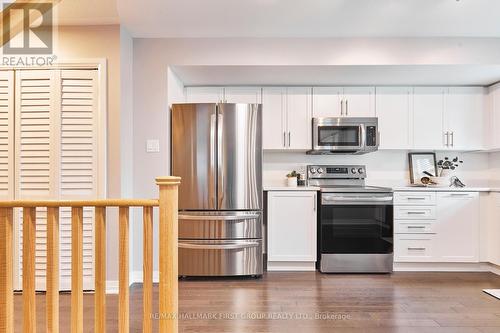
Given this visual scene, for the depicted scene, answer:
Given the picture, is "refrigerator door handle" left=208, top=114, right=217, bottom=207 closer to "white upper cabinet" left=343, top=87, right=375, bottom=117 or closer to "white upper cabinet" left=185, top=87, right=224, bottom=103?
"white upper cabinet" left=185, top=87, right=224, bottom=103

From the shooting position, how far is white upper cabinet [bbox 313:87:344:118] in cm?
383

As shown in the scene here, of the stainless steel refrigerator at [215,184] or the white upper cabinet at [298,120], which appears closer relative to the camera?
the stainless steel refrigerator at [215,184]

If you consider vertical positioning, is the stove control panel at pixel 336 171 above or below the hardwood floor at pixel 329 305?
above

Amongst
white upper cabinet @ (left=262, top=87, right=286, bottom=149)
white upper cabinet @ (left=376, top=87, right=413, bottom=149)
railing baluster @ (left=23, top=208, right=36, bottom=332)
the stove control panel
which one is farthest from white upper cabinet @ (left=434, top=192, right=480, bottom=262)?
railing baluster @ (left=23, top=208, right=36, bottom=332)

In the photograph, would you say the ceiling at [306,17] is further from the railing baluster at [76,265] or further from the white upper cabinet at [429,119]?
the railing baluster at [76,265]

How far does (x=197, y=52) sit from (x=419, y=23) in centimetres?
201

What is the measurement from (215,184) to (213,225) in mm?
400

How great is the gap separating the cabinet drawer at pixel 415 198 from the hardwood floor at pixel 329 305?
0.75 m

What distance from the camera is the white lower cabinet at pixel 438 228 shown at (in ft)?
11.4

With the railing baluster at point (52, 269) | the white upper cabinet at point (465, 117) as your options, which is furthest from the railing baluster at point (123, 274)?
the white upper cabinet at point (465, 117)

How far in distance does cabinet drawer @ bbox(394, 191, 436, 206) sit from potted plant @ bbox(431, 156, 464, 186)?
1.13 ft

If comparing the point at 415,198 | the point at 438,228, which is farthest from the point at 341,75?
the point at 438,228

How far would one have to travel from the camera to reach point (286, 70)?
3.27m

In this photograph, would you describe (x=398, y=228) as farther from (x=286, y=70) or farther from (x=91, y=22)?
(x=91, y=22)
